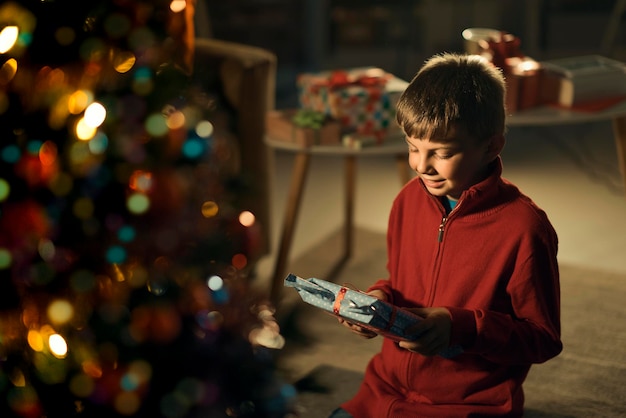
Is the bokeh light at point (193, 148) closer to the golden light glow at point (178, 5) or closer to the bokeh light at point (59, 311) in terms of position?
the bokeh light at point (59, 311)

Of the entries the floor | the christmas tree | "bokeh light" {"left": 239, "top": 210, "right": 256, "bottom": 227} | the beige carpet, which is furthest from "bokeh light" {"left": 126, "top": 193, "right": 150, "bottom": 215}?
the floor

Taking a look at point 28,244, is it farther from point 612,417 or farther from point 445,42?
point 445,42

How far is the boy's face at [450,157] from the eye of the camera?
1292 mm

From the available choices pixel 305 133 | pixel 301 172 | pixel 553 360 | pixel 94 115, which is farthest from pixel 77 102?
pixel 553 360

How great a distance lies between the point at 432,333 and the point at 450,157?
0.27 meters

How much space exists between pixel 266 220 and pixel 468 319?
1404mm

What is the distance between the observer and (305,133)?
2.23m

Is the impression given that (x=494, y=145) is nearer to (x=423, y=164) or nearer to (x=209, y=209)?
(x=423, y=164)

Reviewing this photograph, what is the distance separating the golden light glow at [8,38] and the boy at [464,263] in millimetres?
596

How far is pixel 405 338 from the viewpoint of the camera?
1.28 meters

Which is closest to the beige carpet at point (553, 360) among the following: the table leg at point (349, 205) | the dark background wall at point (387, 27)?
the table leg at point (349, 205)

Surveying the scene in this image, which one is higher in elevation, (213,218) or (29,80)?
(29,80)

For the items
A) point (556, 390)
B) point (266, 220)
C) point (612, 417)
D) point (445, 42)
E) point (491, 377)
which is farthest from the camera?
point (445, 42)

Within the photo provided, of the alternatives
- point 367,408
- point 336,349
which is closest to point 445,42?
point 336,349
